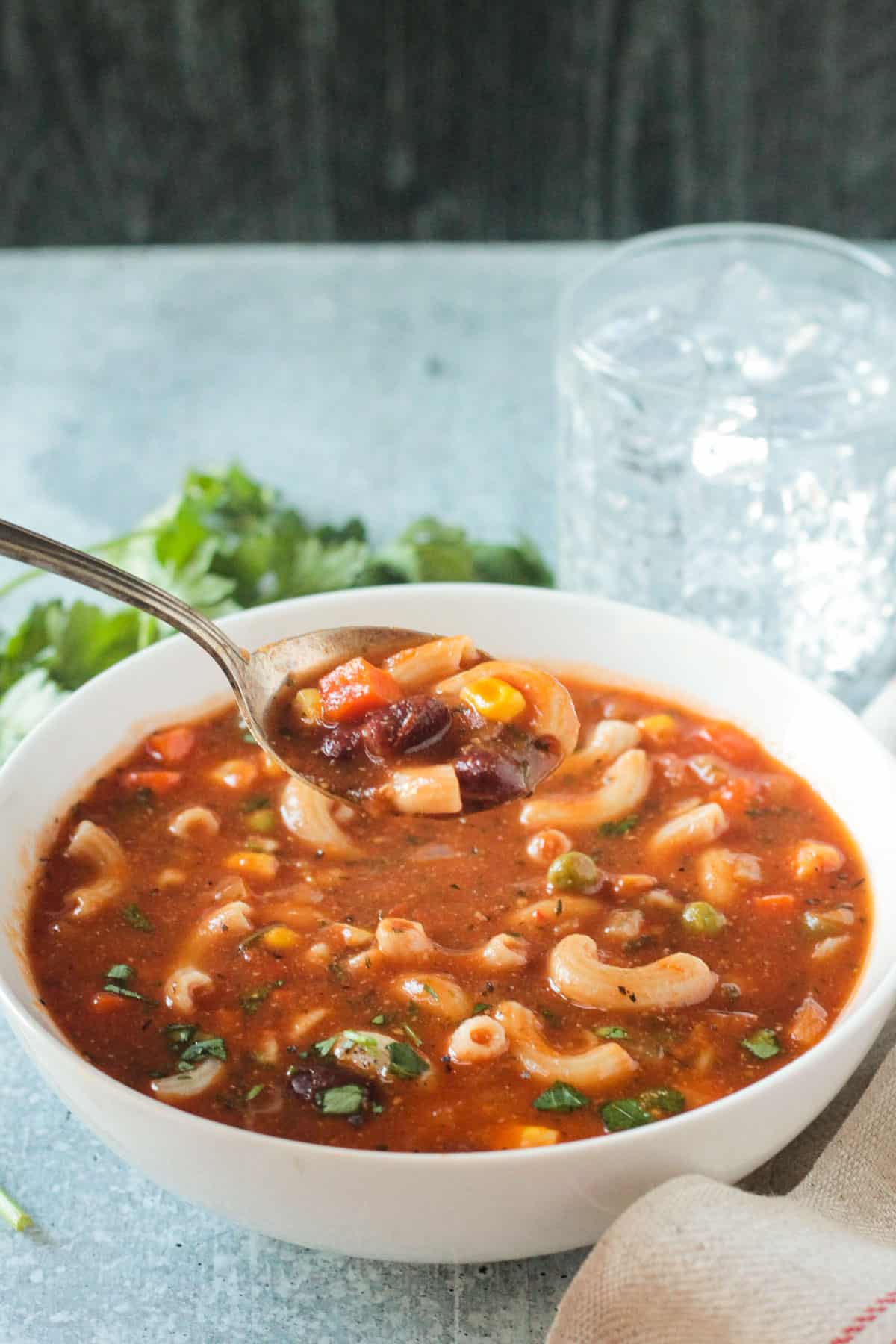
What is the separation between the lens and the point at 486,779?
3258 millimetres

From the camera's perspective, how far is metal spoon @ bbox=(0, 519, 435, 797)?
2.91 meters

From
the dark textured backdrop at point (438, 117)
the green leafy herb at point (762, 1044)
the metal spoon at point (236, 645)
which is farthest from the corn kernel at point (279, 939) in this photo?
the dark textured backdrop at point (438, 117)

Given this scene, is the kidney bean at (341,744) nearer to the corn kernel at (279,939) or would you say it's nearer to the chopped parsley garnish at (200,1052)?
the corn kernel at (279,939)

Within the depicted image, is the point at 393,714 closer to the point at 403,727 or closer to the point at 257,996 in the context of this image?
the point at 403,727

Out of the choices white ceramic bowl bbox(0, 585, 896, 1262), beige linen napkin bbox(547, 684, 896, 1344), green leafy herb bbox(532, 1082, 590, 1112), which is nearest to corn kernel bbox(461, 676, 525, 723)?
white ceramic bowl bbox(0, 585, 896, 1262)

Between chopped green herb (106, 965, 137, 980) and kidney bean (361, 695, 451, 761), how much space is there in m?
0.65

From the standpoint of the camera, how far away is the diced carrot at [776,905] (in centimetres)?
320

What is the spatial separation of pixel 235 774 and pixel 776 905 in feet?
3.98

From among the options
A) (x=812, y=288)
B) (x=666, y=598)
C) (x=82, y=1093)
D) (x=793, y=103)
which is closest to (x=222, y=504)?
(x=666, y=598)

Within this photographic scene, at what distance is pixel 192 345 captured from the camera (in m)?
6.61

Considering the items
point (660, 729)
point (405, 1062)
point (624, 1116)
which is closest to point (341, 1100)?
point (405, 1062)

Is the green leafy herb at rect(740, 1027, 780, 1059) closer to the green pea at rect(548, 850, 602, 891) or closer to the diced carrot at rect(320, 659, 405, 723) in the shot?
the green pea at rect(548, 850, 602, 891)

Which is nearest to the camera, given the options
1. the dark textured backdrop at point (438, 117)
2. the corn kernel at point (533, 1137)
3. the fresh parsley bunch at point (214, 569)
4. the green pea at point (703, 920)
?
the corn kernel at point (533, 1137)

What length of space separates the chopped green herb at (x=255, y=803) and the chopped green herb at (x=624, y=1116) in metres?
1.12
